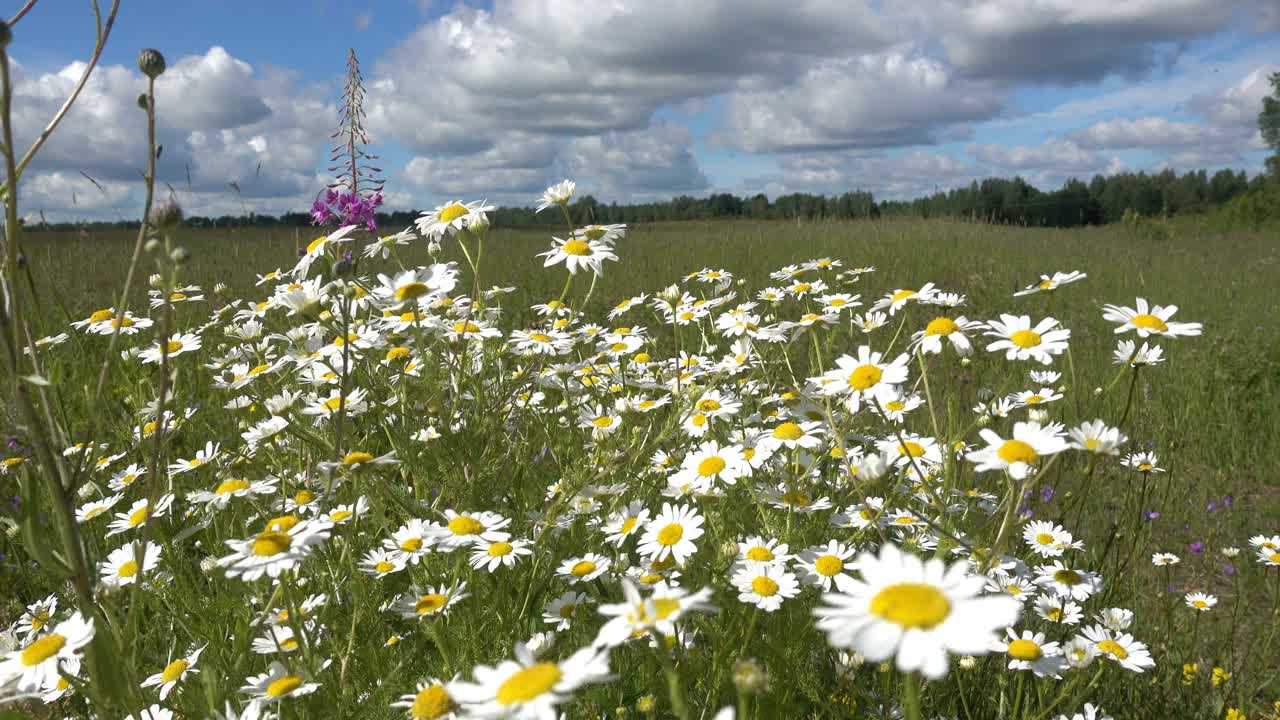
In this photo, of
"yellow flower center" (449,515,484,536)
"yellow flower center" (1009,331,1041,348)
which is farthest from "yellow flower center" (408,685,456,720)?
"yellow flower center" (1009,331,1041,348)

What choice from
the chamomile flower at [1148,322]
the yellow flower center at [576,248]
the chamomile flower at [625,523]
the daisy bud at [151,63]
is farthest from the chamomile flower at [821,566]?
the daisy bud at [151,63]

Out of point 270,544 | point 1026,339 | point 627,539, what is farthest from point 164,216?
point 1026,339

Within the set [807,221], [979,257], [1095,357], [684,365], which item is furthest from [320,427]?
[807,221]

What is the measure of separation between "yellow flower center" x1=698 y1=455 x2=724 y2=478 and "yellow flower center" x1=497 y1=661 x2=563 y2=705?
1.10m

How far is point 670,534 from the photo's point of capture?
66.3 inches

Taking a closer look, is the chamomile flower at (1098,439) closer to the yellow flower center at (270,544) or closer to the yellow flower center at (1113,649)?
the yellow flower center at (1113,649)

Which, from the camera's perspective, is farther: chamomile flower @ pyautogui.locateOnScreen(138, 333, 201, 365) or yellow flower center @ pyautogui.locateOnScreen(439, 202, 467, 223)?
chamomile flower @ pyautogui.locateOnScreen(138, 333, 201, 365)

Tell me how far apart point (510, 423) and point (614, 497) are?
72cm

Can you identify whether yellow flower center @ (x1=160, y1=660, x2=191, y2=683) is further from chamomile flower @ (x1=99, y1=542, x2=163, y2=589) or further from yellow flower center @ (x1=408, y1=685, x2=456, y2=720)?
yellow flower center @ (x1=408, y1=685, x2=456, y2=720)

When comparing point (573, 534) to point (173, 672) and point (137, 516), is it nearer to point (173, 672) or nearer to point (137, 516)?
point (173, 672)

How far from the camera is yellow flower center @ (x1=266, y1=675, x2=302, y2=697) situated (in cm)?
137

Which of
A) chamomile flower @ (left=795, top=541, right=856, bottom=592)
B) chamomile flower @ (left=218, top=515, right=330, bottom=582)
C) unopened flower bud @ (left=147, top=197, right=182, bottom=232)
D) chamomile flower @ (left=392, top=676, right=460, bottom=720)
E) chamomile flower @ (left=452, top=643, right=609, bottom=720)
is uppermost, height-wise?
unopened flower bud @ (left=147, top=197, right=182, bottom=232)

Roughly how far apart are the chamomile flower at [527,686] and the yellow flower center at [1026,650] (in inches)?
47.3

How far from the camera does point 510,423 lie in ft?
8.77
